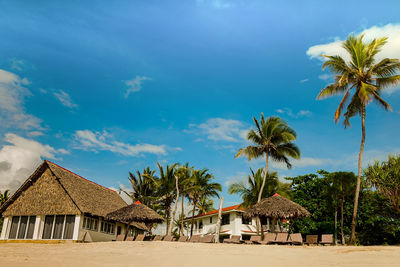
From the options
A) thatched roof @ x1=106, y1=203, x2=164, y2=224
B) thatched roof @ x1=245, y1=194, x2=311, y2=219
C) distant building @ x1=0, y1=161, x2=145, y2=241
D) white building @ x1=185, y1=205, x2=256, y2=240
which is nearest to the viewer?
thatched roof @ x1=245, y1=194, x2=311, y2=219

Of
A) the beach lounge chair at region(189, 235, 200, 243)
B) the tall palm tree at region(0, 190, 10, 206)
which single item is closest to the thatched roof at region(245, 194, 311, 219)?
the beach lounge chair at region(189, 235, 200, 243)

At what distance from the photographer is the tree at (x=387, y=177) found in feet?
72.0

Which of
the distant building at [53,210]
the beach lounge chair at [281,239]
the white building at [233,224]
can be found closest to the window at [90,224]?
the distant building at [53,210]

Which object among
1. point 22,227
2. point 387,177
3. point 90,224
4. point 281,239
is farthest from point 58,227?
point 387,177

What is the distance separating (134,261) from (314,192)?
21630 millimetres

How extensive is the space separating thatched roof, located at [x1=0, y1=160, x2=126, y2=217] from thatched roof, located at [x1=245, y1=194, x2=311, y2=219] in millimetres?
9954

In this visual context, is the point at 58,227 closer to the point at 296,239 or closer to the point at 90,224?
the point at 90,224

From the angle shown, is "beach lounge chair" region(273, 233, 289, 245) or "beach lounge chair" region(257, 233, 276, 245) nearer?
"beach lounge chair" region(273, 233, 289, 245)

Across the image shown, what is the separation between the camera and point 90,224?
71.2 feet

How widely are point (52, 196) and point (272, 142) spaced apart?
1548 centimetres

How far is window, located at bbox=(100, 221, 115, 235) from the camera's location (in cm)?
2334

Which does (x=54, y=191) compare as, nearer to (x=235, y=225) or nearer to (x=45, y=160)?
(x=45, y=160)

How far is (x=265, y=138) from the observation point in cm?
2528

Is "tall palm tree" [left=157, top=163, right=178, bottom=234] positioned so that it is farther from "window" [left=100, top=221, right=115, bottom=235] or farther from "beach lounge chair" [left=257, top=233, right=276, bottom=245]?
"beach lounge chair" [left=257, top=233, right=276, bottom=245]
